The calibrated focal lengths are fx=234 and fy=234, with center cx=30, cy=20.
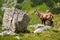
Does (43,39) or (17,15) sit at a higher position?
(17,15)

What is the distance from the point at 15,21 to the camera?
104 feet

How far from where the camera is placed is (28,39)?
26.5 meters

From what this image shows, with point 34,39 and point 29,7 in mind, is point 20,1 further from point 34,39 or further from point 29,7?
point 34,39

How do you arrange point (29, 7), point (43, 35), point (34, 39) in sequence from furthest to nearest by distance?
point (29, 7), point (43, 35), point (34, 39)

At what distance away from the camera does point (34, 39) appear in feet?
84.5

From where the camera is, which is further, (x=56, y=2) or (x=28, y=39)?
(x=56, y=2)

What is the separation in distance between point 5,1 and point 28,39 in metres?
54.6

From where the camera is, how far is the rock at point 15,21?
31.4 meters

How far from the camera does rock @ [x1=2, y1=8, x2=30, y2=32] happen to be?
31.4 m

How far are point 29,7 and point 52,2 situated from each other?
28.0 ft

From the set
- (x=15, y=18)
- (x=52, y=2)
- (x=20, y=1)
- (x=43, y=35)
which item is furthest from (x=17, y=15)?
(x=20, y=1)

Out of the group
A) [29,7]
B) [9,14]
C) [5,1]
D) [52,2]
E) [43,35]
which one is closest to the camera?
[43,35]

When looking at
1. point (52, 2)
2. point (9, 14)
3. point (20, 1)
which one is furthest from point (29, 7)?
point (9, 14)

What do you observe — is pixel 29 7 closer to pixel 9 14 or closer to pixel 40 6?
pixel 40 6
